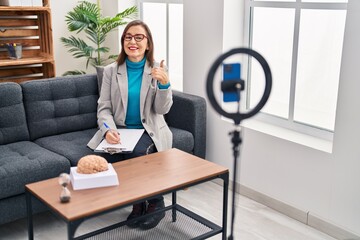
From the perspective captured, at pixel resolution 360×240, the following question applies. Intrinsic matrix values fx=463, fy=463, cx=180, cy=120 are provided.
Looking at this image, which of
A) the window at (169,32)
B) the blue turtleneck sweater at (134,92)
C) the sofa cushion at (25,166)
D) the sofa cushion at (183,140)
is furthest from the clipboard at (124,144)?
the window at (169,32)

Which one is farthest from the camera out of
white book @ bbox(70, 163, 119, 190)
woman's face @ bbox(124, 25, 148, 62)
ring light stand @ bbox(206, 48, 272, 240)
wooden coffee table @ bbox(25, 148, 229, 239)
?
woman's face @ bbox(124, 25, 148, 62)

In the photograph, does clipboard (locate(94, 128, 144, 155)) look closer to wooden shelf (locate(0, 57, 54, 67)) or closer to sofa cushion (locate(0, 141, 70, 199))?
sofa cushion (locate(0, 141, 70, 199))

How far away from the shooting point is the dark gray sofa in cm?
250

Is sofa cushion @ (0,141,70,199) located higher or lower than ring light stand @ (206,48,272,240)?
lower

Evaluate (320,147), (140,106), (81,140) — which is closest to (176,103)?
(140,106)

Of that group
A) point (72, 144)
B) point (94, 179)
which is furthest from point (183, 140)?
point (94, 179)

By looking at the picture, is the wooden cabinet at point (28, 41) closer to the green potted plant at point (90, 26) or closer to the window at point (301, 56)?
the green potted plant at point (90, 26)

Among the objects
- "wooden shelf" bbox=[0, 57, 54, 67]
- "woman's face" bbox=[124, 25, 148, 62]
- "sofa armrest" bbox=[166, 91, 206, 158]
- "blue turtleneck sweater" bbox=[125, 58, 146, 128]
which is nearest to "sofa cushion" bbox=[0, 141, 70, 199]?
"blue turtleneck sweater" bbox=[125, 58, 146, 128]

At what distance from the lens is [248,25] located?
3252 mm

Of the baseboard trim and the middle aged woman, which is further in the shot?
the middle aged woman

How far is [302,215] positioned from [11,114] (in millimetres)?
1903

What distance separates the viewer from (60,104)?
314cm

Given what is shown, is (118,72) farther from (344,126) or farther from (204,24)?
(344,126)

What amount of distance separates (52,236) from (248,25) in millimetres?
1897
